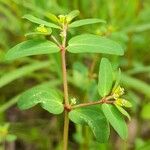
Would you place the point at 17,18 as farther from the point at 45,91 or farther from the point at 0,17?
the point at 45,91

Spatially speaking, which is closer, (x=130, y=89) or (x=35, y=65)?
(x=35, y=65)

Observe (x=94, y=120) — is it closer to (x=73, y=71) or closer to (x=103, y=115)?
(x=103, y=115)

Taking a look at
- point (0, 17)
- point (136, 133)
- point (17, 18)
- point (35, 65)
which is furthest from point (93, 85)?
point (0, 17)

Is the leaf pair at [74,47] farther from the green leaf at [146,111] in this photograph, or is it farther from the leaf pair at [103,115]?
the green leaf at [146,111]

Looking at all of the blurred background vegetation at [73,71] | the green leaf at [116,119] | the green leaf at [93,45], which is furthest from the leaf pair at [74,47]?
the blurred background vegetation at [73,71]

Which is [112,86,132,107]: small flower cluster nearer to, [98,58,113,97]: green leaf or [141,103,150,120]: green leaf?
[98,58,113,97]: green leaf

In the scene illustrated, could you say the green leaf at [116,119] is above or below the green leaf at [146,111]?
below

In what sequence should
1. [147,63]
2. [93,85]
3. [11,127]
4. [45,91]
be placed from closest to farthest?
[45,91], [93,85], [11,127], [147,63]

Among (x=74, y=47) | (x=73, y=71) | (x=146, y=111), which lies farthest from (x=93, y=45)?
(x=146, y=111)
